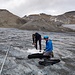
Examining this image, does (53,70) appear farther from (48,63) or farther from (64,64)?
(64,64)

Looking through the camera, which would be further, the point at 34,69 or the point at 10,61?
the point at 10,61

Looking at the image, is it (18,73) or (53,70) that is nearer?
(18,73)

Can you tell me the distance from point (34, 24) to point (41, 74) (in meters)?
82.3

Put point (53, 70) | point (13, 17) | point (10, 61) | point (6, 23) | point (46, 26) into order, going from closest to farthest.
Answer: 1. point (53, 70)
2. point (10, 61)
3. point (46, 26)
4. point (6, 23)
5. point (13, 17)

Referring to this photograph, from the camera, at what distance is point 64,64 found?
20156mm

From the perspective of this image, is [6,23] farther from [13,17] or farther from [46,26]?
[46,26]

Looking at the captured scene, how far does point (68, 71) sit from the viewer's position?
17.8m

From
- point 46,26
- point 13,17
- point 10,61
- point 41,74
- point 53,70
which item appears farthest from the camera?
point 13,17

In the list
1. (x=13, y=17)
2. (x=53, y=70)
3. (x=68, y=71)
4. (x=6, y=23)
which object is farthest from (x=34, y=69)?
(x=13, y=17)

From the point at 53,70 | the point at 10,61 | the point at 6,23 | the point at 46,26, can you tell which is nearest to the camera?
the point at 53,70

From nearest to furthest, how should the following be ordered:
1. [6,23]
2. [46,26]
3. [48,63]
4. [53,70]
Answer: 1. [53,70]
2. [48,63]
3. [46,26]
4. [6,23]

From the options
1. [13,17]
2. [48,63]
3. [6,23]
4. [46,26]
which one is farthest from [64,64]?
[13,17]

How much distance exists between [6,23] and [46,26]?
Result: 42500mm

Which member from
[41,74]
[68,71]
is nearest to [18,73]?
[41,74]
